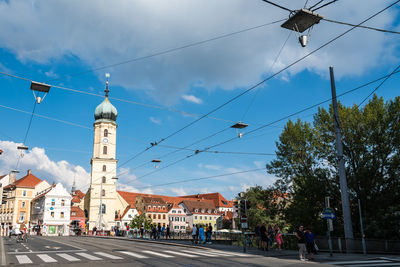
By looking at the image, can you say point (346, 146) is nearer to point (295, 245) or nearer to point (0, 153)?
point (295, 245)

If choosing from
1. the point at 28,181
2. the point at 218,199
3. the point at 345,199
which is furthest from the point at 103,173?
the point at 345,199

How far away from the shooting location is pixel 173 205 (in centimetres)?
11169

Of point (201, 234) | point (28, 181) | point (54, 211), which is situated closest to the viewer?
point (201, 234)

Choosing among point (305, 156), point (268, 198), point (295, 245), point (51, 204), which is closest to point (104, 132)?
point (51, 204)

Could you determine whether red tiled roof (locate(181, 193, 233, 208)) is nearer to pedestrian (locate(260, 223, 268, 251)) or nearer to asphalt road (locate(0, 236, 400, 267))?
pedestrian (locate(260, 223, 268, 251))

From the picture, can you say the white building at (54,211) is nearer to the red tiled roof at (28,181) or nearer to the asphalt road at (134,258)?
the red tiled roof at (28,181)

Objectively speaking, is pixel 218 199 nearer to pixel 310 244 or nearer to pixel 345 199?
pixel 345 199

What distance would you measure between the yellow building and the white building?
4.33 metres

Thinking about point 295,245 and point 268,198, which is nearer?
point 295,245

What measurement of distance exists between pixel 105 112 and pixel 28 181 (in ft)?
92.2

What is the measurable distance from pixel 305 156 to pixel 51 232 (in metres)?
63.0

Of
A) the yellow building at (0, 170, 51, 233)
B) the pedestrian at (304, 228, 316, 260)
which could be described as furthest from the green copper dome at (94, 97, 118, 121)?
the pedestrian at (304, 228, 316, 260)

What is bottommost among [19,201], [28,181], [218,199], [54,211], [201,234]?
[201,234]

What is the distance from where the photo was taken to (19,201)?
293 ft
